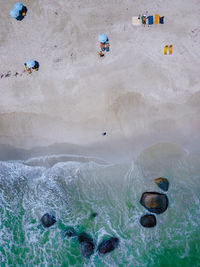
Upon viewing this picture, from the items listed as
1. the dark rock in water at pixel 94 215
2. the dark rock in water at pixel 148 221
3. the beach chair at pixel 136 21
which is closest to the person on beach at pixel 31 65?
the beach chair at pixel 136 21

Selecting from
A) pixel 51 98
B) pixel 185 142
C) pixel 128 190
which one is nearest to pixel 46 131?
pixel 51 98

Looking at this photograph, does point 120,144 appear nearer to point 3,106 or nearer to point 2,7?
point 3,106

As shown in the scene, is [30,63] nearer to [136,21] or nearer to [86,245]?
[136,21]

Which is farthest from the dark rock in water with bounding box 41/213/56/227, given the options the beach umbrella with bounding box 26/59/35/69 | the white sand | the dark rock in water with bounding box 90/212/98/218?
the beach umbrella with bounding box 26/59/35/69

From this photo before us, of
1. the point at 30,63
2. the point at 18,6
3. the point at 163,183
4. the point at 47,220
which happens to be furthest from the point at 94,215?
the point at 18,6

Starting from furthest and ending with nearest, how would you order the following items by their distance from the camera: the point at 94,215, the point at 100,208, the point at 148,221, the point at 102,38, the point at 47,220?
the point at 102,38 → the point at 100,208 → the point at 94,215 → the point at 47,220 → the point at 148,221
